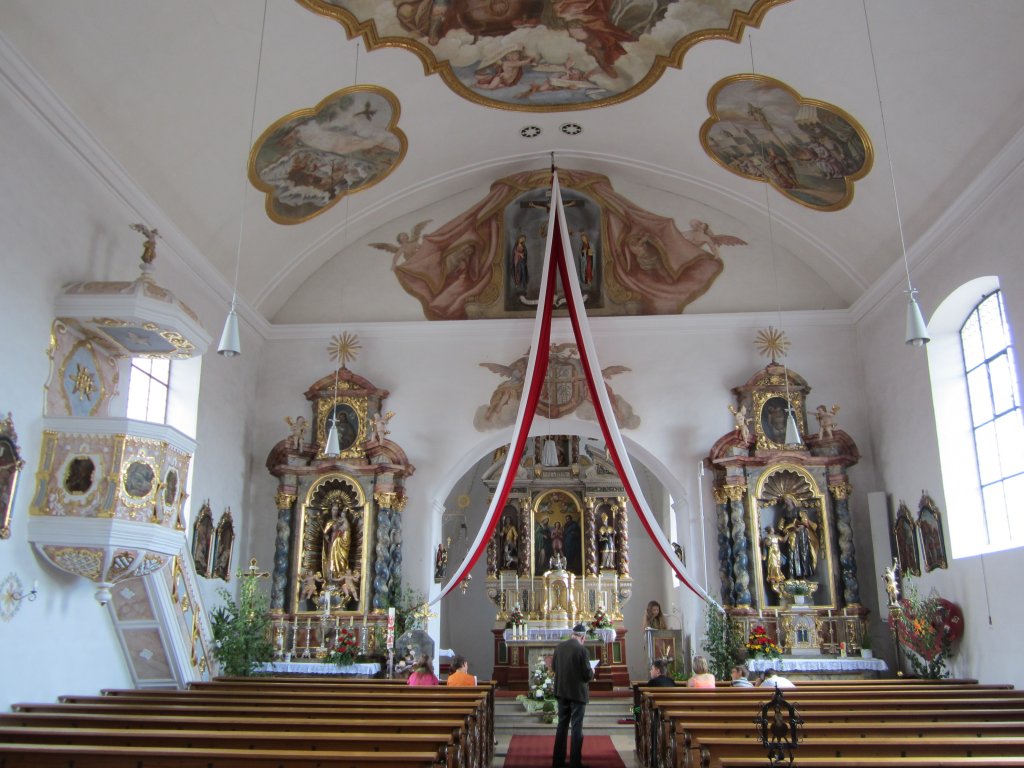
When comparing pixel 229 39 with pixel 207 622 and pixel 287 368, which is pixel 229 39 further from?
pixel 207 622

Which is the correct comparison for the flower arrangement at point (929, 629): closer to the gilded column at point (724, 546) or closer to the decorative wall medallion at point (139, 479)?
the gilded column at point (724, 546)

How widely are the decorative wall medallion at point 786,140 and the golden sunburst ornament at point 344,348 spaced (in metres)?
6.62

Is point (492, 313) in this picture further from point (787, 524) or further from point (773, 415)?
point (787, 524)

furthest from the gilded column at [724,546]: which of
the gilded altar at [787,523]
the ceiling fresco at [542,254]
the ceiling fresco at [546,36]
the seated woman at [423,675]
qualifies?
the ceiling fresco at [546,36]

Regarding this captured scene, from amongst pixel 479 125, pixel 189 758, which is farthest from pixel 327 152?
pixel 189 758

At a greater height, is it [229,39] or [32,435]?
[229,39]

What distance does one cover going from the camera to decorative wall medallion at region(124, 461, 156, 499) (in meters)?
9.20

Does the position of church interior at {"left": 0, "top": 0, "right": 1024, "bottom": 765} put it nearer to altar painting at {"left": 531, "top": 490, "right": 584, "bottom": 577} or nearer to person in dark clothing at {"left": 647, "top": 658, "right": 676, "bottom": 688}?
altar painting at {"left": 531, "top": 490, "right": 584, "bottom": 577}

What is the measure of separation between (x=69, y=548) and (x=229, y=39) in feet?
19.0

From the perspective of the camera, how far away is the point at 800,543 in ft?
46.3

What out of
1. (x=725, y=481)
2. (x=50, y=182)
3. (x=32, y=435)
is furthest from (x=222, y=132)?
(x=725, y=481)

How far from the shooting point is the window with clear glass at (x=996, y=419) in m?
11.1

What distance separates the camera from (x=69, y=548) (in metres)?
8.94

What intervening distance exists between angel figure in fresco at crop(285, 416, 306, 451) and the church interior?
0.15m
